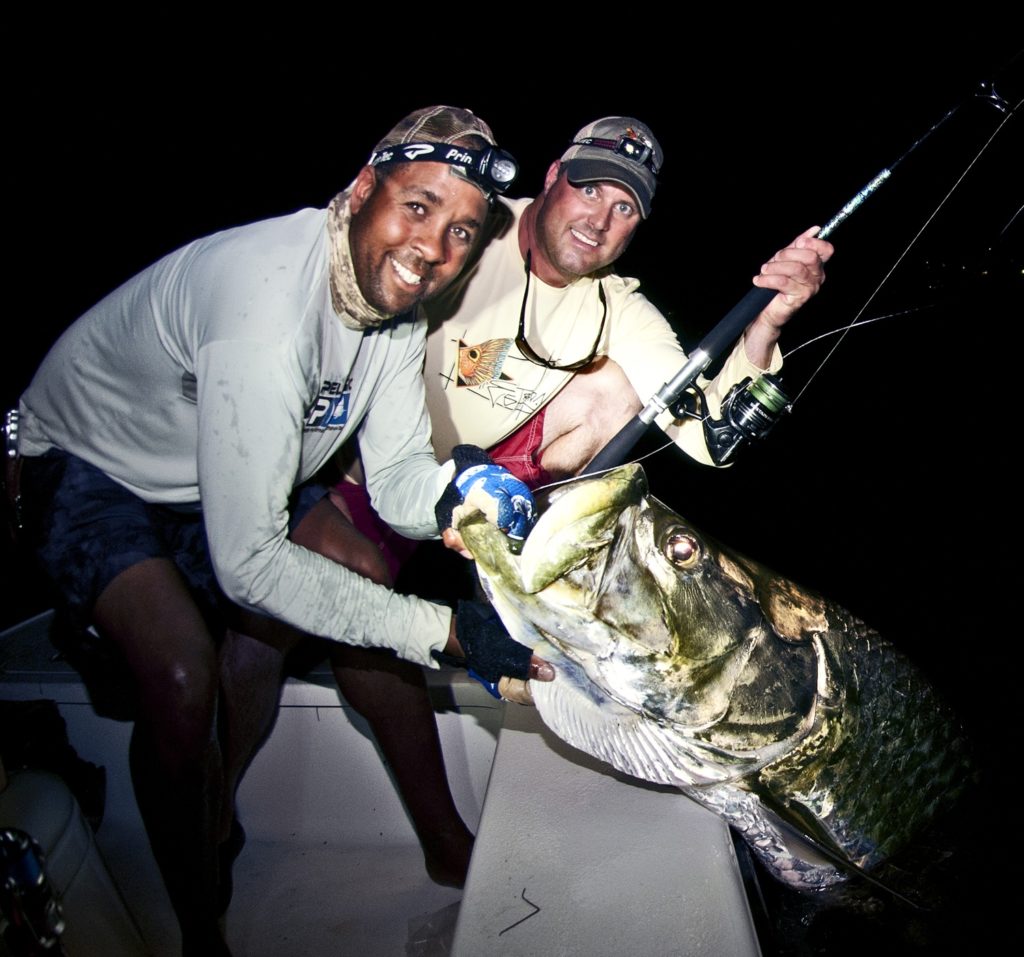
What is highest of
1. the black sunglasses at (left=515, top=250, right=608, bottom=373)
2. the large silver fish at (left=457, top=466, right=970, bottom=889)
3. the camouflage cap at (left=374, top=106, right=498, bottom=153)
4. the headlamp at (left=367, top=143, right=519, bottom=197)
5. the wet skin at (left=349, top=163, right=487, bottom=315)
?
the camouflage cap at (left=374, top=106, right=498, bottom=153)

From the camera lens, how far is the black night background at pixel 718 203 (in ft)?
26.3

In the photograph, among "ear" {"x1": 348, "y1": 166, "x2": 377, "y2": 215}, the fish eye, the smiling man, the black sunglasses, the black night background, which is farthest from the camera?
the black night background

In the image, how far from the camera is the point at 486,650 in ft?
4.53

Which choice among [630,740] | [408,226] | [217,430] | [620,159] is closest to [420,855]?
[630,740]

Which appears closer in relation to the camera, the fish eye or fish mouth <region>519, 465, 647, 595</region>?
fish mouth <region>519, 465, 647, 595</region>

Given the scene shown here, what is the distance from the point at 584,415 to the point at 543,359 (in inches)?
19.8

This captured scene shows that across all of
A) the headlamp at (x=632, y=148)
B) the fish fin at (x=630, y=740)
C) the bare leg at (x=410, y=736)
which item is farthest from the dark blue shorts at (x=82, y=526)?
the headlamp at (x=632, y=148)

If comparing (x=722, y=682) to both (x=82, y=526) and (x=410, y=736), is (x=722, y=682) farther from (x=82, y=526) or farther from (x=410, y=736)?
(x=82, y=526)

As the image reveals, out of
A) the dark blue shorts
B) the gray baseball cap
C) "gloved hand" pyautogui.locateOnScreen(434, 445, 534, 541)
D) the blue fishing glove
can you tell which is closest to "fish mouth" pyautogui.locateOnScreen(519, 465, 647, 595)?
"gloved hand" pyautogui.locateOnScreen(434, 445, 534, 541)

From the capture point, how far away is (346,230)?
1.40 metres

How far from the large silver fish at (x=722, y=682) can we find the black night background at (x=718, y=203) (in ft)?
17.7

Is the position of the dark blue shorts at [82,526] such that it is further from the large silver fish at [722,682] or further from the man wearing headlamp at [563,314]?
the man wearing headlamp at [563,314]

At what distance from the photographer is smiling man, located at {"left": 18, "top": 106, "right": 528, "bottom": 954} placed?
4.23 feet

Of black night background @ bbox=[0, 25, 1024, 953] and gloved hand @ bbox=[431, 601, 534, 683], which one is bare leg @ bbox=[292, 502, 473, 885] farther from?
black night background @ bbox=[0, 25, 1024, 953]
